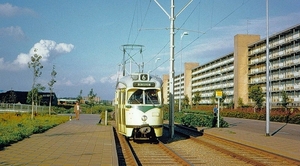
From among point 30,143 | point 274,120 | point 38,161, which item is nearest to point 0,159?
point 38,161

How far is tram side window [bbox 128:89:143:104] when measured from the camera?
15172 millimetres

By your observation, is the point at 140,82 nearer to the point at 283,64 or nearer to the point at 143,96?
the point at 143,96

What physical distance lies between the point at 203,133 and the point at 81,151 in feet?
34.5

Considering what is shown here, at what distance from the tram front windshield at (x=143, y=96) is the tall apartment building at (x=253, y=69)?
30.6 m

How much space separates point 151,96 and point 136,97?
2.28 feet

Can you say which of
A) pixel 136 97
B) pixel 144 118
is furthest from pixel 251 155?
pixel 136 97

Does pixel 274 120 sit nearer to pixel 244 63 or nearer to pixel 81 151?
pixel 81 151

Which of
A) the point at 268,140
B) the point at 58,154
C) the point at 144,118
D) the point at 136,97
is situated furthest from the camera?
the point at 268,140

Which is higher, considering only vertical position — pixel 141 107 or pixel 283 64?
pixel 283 64

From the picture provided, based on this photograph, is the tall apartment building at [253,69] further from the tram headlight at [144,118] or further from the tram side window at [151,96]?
the tram headlight at [144,118]

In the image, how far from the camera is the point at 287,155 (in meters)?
11.8

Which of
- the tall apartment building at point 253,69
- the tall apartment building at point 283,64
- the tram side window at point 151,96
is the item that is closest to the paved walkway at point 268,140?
the tram side window at point 151,96

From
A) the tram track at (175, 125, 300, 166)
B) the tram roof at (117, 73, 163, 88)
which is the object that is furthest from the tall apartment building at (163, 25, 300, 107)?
the tram track at (175, 125, 300, 166)

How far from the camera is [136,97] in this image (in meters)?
15.3
